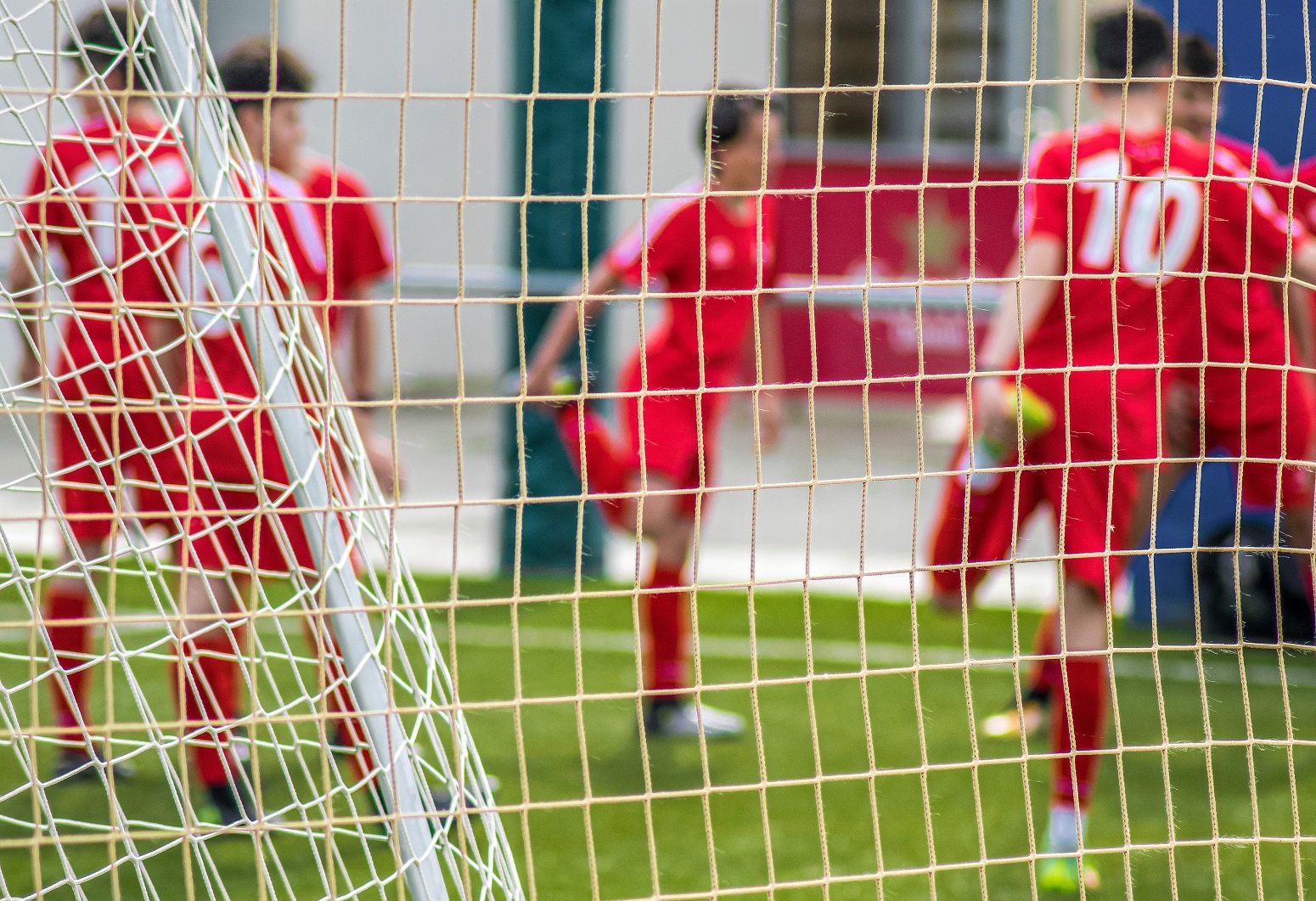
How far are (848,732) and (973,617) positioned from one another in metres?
1.46

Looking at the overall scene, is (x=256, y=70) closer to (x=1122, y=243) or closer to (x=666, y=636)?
(x=666, y=636)

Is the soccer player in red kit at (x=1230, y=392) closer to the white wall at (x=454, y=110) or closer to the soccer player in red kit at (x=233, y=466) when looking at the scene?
the soccer player in red kit at (x=233, y=466)

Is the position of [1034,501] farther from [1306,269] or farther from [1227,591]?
[1227,591]

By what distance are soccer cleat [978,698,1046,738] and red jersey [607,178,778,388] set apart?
117 cm

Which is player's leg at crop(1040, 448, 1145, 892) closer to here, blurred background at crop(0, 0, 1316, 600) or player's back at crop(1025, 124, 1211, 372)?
player's back at crop(1025, 124, 1211, 372)

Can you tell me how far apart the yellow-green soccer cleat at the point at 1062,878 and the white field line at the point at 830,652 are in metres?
1.52

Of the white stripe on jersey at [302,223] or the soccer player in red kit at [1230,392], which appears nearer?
the white stripe on jersey at [302,223]

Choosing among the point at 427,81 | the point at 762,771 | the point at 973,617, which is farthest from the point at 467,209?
the point at 762,771

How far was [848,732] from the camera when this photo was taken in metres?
4.04

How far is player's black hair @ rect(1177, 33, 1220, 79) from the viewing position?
12.6 ft

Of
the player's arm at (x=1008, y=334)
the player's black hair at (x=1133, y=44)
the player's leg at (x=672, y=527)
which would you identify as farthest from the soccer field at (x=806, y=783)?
the player's black hair at (x=1133, y=44)

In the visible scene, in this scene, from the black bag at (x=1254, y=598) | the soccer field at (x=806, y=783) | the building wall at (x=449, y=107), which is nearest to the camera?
the soccer field at (x=806, y=783)

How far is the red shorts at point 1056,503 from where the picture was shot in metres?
3.02

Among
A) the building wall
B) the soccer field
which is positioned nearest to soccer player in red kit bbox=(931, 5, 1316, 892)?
the soccer field
